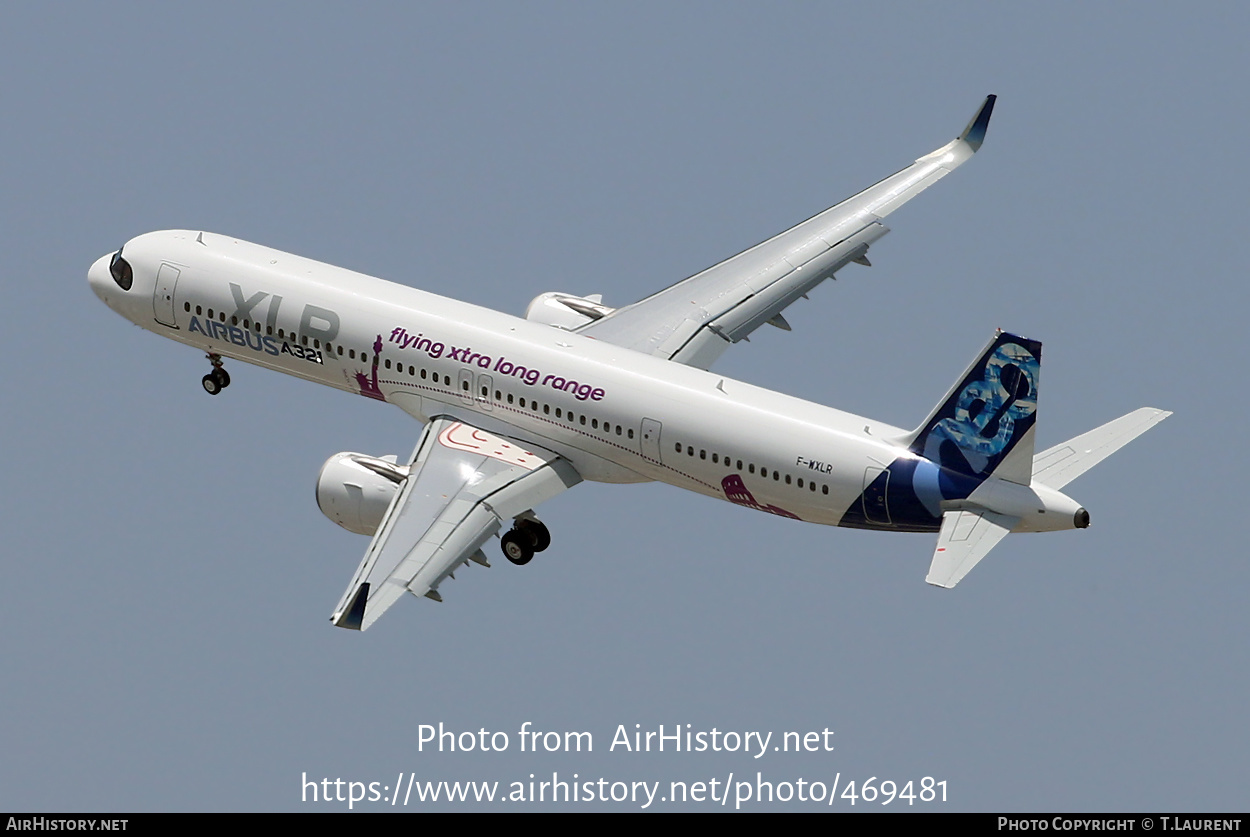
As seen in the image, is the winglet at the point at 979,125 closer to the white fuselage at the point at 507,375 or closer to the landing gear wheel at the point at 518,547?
the white fuselage at the point at 507,375

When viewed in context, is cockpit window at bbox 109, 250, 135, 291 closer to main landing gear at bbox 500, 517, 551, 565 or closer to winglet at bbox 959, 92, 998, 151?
main landing gear at bbox 500, 517, 551, 565

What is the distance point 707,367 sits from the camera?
67.4 meters

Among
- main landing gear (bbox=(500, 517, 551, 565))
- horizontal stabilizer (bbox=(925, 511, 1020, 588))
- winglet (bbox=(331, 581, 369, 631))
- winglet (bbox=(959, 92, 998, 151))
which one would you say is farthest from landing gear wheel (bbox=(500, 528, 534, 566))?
winglet (bbox=(959, 92, 998, 151))

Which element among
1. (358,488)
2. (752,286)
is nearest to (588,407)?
(358,488)

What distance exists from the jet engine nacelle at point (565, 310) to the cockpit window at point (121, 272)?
12634mm

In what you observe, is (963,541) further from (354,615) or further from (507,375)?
(354,615)

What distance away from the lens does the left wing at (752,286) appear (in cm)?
6744

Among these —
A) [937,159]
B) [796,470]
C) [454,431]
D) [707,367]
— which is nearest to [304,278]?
[454,431]

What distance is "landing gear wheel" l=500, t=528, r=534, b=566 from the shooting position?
62.6m

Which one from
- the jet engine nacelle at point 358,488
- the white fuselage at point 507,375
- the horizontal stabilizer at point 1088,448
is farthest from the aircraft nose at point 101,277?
the horizontal stabilizer at point 1088,448

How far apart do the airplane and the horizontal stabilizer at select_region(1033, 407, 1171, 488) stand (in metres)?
0.06

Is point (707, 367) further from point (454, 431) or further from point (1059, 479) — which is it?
point (1059, 479)

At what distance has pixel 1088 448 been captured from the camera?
57.6 metres

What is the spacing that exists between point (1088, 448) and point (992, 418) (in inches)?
110
